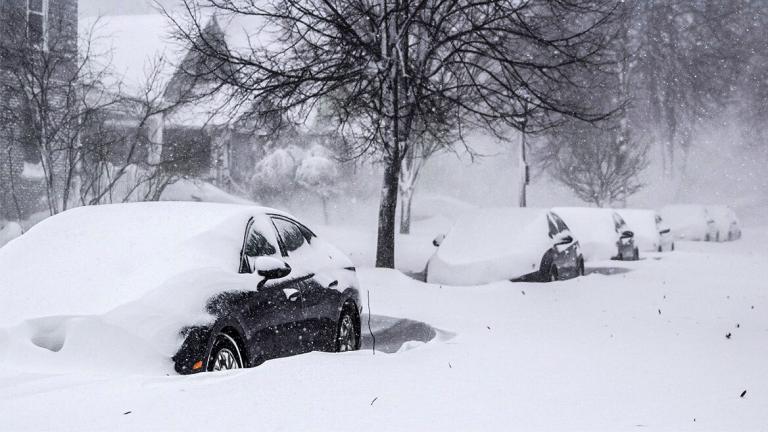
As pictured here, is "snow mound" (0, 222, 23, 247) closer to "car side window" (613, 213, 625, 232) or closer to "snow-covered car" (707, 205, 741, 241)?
"car side window" (613, 213, 625, 232)

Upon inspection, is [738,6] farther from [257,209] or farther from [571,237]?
[257,209]

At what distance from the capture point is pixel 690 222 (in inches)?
1329

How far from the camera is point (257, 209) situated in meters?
6.26

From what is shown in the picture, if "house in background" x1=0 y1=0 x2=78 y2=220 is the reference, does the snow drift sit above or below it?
below

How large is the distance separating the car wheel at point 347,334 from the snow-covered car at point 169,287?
187mm

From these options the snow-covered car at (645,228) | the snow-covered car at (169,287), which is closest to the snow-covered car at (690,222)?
the snow-covered car at (645,228)

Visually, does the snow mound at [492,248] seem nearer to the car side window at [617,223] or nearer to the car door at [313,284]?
the car door at [313,284]

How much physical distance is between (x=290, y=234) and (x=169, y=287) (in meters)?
1.95

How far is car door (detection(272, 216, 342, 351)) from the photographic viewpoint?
248 inches

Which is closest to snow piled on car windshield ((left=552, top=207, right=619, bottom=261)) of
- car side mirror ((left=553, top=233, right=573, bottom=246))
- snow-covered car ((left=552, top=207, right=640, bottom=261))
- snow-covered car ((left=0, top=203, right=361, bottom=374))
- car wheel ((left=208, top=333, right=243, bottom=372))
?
snow-covered car ((left=552, top=207, right=640, bottom=261))

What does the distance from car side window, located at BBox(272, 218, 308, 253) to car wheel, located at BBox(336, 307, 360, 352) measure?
0.78 m

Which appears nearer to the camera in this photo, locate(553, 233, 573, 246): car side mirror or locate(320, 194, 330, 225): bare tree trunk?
locate(553, 233, 573, 246): car side mirror

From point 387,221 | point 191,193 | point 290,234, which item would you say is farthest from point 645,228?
point 290,234

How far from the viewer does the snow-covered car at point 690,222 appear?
110 ft
